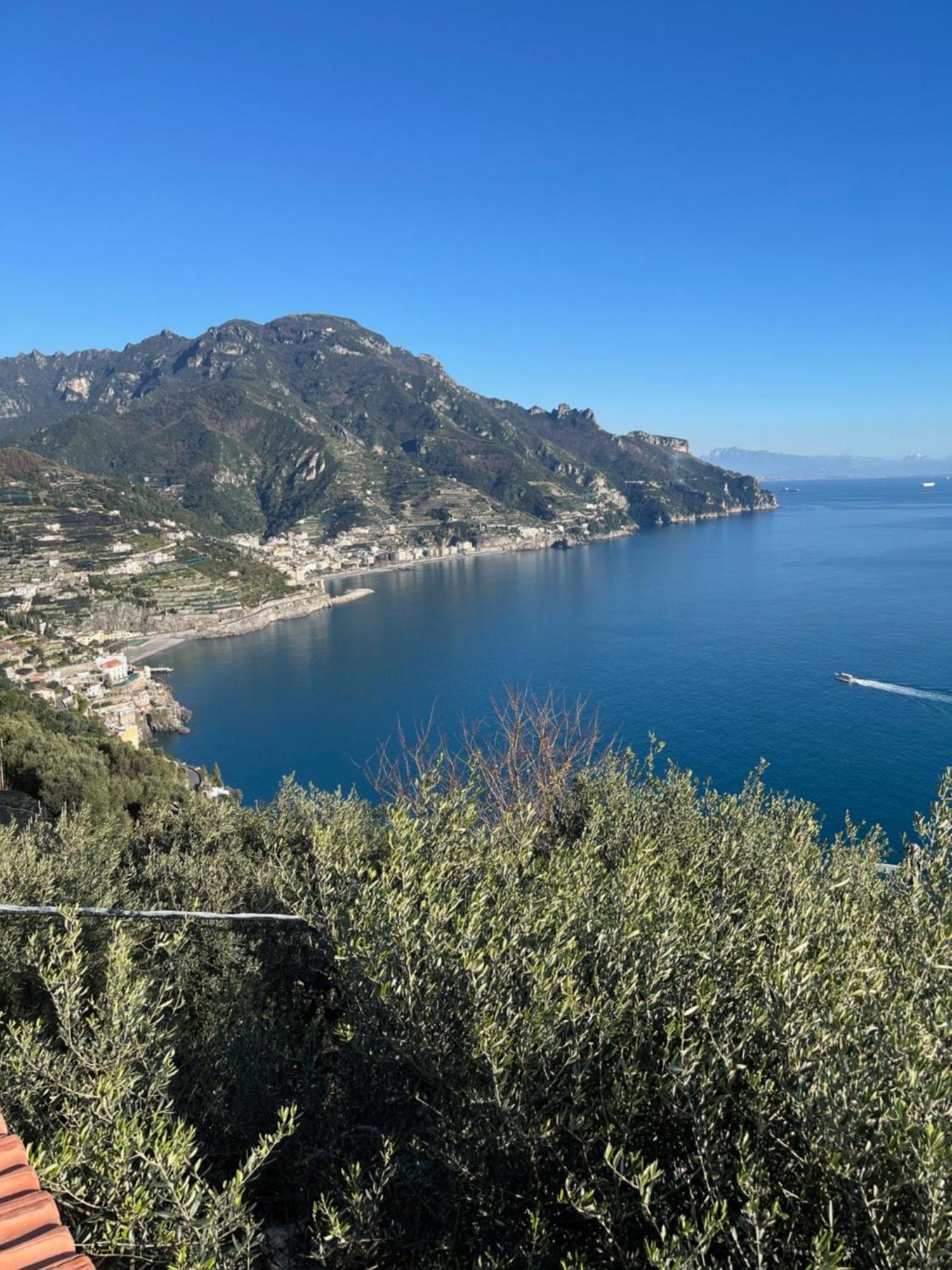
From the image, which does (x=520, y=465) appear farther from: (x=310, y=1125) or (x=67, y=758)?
(x=310, y=1125)

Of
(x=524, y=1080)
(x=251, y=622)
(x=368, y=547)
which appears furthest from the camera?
(x=368, y=547)

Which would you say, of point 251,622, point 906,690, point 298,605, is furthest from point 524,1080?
point 298,605

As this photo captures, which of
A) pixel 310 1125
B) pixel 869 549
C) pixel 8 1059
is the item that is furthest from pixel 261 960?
pixel 869 549

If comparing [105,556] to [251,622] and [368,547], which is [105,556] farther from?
[368,547]

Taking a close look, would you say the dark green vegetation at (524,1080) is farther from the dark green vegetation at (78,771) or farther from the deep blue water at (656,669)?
the deep blue water at (656,669)

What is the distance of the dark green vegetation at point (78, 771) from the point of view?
67.8 ft

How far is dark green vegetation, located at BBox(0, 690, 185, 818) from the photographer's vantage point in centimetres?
2067

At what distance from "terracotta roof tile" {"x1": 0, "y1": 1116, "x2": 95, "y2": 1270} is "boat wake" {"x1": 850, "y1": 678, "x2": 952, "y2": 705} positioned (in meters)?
52.6

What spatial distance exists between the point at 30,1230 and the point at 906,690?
178ft

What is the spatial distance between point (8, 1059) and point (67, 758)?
2141cm

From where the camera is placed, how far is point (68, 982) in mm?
4664

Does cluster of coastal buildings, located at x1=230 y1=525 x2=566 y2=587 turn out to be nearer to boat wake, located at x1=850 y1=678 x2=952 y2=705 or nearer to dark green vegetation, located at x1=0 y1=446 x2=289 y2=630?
dark green vegetation, located at x1=0 y1=446 x2=289 y2=630

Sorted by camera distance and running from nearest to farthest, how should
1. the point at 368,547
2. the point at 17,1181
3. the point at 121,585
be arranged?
the point at 17,1181 < the point at 121,585 < the point at 368,547

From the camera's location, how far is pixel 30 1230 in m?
2.64
